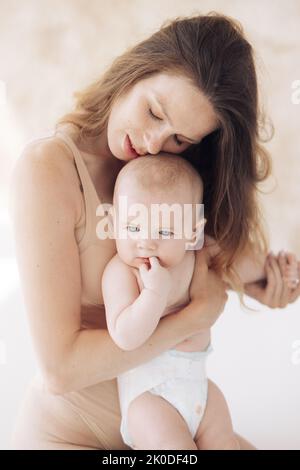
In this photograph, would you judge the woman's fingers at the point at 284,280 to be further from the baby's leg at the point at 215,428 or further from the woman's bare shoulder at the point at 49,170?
the woman's bare shoulder at the point at 49,170

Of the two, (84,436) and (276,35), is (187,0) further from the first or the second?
(84,436)

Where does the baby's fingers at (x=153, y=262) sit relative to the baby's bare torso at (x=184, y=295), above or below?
above

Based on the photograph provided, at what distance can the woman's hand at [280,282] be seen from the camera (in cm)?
120

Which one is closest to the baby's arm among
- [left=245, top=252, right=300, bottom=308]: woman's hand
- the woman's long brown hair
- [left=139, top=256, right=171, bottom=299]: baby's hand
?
[left=139, top=256, right=171, bottom=299]: baby's hand

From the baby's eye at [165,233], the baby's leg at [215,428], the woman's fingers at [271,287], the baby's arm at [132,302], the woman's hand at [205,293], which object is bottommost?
the baby's leg at [215,428]

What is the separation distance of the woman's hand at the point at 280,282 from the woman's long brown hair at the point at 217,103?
0.23 ft

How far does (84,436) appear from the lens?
1.07 m

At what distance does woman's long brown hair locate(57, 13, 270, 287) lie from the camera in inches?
36.8

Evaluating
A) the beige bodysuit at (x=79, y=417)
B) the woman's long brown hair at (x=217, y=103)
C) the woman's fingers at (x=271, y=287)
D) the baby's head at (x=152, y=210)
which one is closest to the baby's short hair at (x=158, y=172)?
the baby's head at (x=152, y=210)

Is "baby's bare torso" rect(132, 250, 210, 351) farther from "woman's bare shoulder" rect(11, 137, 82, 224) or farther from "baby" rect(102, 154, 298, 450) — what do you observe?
"woman's bare shoulder" rect(11, 137, 82, 224)

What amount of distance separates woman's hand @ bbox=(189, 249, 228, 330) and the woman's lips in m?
0.23

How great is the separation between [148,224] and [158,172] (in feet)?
0.29

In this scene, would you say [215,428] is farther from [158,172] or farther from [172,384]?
[158,172]

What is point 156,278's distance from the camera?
35.6 inches
